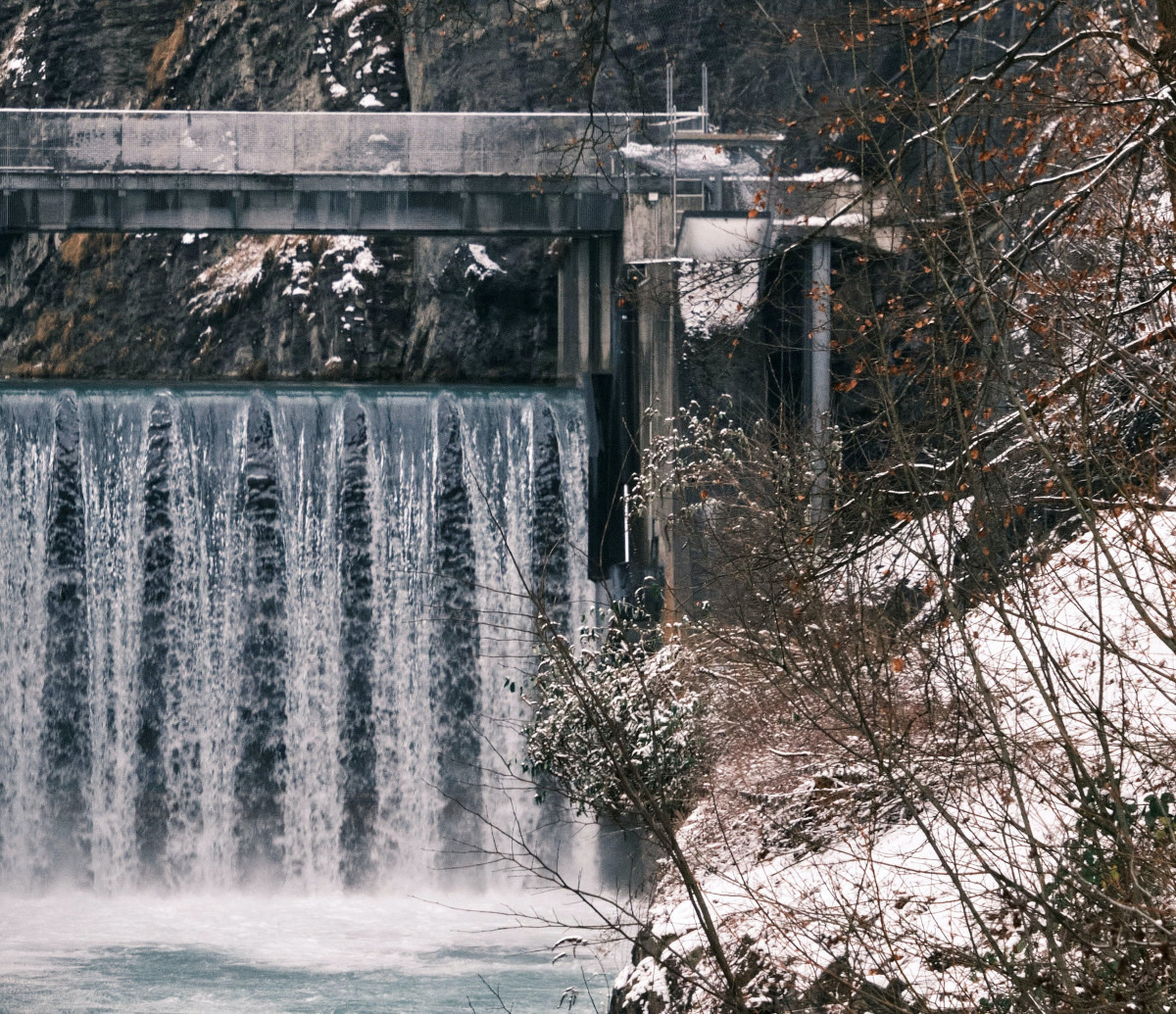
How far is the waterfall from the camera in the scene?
17.0m

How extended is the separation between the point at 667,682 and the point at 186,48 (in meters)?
17.7

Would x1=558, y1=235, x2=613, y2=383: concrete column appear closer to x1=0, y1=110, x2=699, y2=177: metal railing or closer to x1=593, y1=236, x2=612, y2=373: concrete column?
x1=593, y1=236, x2=612, y2=373: concrete column

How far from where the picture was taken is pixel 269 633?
56.5 feet

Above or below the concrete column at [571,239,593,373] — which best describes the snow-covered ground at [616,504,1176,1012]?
below

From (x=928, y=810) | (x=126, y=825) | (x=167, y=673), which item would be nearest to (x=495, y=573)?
(x=167, y=673)

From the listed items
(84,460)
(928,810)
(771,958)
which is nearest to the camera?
(771,958)

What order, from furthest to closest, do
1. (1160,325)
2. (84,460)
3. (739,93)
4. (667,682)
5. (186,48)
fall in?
1. (186,48)
2. (739,93)
3. (84,460)
4. (667,682)
5. (1160,325)

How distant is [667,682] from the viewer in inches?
472

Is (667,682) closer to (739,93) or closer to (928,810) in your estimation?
(928,810)

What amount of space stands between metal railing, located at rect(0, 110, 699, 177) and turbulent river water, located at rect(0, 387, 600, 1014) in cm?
230

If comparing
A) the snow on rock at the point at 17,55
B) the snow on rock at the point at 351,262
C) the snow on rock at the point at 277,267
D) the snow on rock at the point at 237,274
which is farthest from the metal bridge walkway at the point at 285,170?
the snow on rock at the point at 17,55

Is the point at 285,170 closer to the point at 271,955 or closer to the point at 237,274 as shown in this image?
the point at 271,955

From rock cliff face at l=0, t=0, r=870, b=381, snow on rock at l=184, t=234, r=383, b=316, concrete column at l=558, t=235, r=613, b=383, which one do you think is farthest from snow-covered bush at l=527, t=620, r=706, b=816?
snow on rock at l=184, t=234, r=383, b=316

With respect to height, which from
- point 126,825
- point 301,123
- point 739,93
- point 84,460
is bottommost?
point 126,825
